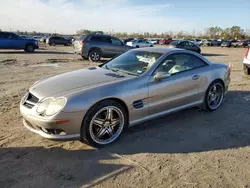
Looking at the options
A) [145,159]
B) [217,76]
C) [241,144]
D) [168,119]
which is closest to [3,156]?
[145,159]

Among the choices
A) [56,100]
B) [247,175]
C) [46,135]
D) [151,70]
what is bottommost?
[247,175]

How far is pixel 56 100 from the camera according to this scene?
11.2 feet

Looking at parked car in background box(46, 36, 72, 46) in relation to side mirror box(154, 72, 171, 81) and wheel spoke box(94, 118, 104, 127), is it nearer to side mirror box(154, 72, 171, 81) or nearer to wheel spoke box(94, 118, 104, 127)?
side mirror box(154, 72, 171, 81)

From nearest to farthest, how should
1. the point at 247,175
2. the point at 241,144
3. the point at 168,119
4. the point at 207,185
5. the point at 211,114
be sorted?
the point at 207,185 → the point at 247,175 → the point at 241,144 → the point at 168,119 → the point at 211,114

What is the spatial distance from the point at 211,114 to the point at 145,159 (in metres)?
2.52

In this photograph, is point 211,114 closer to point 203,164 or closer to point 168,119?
point 168,119

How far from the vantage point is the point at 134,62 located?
4.75 meters

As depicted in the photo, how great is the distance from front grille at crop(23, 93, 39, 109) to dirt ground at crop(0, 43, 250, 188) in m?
0.59

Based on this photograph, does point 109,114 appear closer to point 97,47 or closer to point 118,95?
point 118,95

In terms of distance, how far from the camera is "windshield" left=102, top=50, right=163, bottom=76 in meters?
4.43

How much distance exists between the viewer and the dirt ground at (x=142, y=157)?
2918mm

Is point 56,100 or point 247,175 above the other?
point 56,100

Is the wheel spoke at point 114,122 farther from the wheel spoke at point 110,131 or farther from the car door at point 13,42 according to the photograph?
the car door at point 13,42

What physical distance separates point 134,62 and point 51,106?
1.99m
